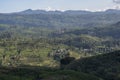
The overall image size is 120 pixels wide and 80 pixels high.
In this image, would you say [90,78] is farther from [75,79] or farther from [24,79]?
[24,79]

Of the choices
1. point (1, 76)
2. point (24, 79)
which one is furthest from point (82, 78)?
point (1, 76)

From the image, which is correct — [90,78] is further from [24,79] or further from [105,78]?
[24,79]

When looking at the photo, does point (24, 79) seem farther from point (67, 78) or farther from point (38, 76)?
point (67, 78)

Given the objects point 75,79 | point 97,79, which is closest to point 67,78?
point 75,79

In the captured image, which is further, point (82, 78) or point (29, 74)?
point (29, 74)

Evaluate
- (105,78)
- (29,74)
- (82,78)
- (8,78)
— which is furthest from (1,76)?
(105,78)

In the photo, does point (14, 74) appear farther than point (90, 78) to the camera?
Yes

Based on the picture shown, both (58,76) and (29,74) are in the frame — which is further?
(29,74)
